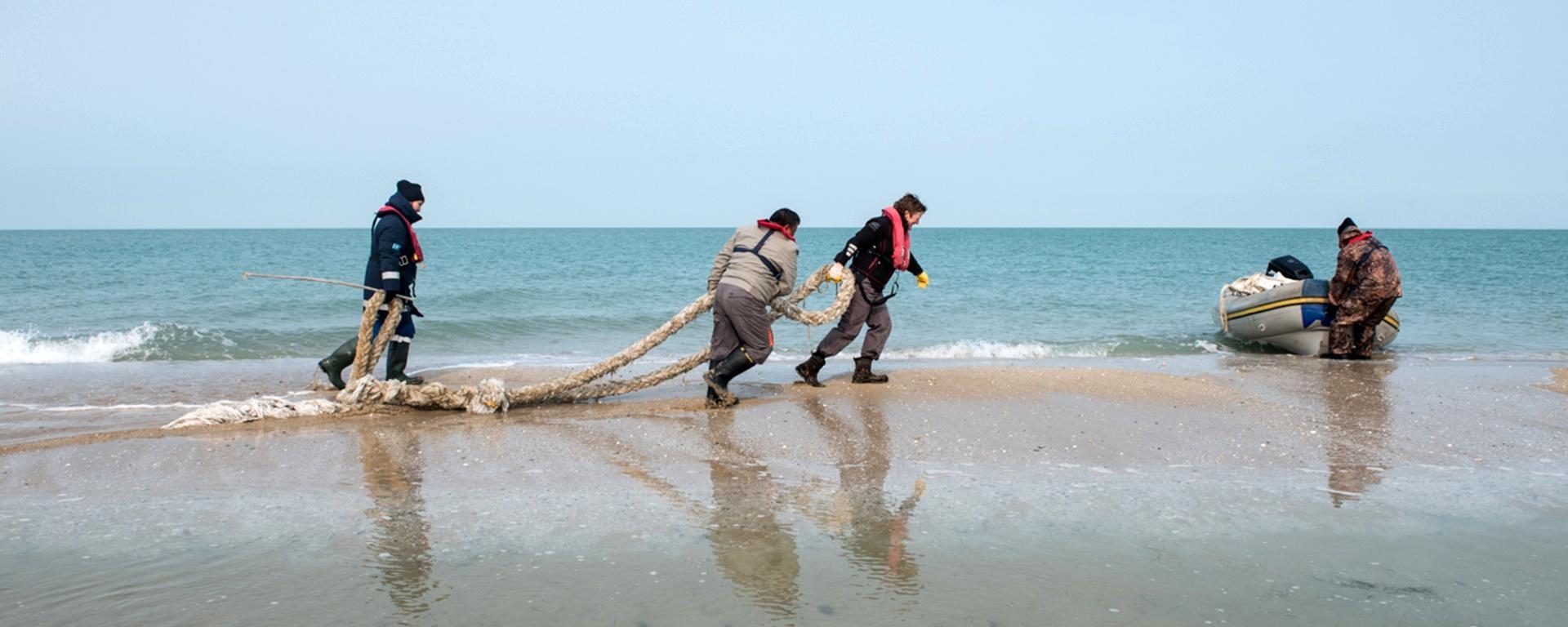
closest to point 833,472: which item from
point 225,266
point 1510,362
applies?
point 1510,362

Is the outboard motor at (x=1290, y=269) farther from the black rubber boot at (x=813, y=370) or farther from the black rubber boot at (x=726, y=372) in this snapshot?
the black rubber boot at (x=726, y=372)

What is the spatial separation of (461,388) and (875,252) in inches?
137

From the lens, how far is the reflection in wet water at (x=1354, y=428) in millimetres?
5598

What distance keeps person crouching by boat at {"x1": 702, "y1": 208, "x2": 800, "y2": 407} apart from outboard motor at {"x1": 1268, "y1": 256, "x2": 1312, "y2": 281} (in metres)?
8.25

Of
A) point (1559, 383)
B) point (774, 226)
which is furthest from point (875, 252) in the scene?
point (1559, 383)

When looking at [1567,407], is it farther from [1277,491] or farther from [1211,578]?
[1211,578]

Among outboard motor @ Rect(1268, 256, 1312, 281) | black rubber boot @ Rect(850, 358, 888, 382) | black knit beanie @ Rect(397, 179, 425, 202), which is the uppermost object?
black knit beanie @ Rect(397, 179, 425, 202)

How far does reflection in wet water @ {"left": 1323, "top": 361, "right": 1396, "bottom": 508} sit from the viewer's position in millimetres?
5598

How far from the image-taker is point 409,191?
8.29 meters

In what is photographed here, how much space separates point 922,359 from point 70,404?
845cm

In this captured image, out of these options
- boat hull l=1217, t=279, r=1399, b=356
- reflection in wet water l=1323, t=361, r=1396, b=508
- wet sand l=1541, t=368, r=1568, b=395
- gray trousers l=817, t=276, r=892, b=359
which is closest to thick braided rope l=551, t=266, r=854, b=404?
gray trousers l=817, t=276, r=892, b=359

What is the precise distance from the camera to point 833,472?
19.0 ft

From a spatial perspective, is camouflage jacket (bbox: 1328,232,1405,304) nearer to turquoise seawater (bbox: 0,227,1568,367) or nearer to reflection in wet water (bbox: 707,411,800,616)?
turquoise seawater (bbox: 0,227,1568,367)

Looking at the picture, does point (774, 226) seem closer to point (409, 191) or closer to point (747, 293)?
point (747, 293)
